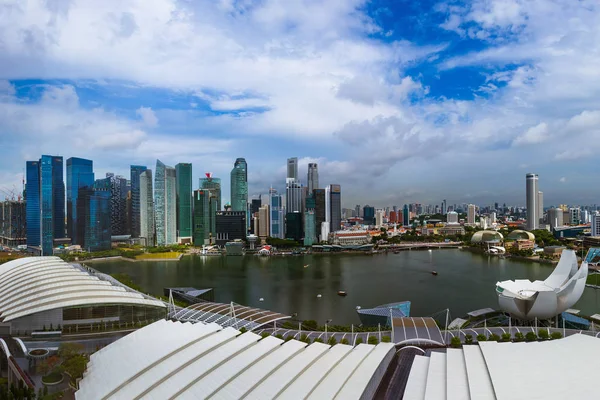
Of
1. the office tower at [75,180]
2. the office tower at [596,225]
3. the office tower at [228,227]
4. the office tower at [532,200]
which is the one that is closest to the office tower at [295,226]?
the office tower at [228,227]

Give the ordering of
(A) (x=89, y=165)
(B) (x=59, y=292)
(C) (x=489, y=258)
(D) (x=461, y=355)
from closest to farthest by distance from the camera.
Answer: (D) (x=461, y=355)
(B) (x=59, y=292)
(C) (x=489, y=258)
(A) (x=89, y=165)

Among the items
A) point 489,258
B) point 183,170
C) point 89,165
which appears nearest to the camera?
point 489,258

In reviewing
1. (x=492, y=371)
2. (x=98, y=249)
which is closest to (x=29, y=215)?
(x=98, y=249)

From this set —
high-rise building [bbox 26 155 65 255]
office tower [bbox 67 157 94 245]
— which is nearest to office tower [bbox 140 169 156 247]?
office tower [bbox 67 157 94 245]

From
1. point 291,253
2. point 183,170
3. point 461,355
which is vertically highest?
point 183,170

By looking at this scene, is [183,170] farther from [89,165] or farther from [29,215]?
[29,215]

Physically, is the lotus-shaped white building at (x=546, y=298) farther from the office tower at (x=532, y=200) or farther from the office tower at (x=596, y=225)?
the office tower at (x=532, y=200)
